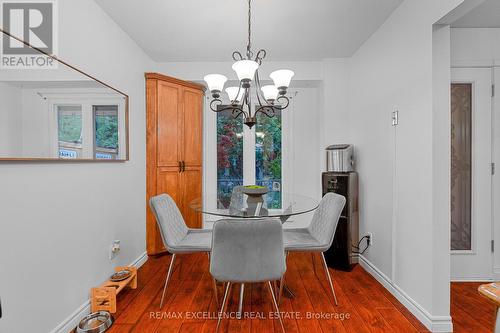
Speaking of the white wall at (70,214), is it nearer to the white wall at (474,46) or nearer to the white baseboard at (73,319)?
the white baseboard at (73,319)

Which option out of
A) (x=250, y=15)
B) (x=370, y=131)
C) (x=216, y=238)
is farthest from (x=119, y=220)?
(x=370, y=131)

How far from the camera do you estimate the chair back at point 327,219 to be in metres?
2.07

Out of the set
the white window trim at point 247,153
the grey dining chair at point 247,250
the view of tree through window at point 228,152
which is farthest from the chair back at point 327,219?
the view of tree through window at point 228,152

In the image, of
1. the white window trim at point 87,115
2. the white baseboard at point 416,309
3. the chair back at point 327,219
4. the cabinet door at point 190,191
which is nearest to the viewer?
the white window trim at point 87,115

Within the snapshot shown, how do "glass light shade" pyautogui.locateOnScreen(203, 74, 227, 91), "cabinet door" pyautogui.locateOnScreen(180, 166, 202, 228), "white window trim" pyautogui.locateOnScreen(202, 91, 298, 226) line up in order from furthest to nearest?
"white window trim" pyautogui.locateOnScreen(202, 91, 298, 226)
"cabinet door" pyautogui.locateOnScreen(180, 166, 202, 228)
"glass light shade" pyautogui.locateOnScreen(203, 74, 227, 91)

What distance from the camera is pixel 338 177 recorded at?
2760 millimetres

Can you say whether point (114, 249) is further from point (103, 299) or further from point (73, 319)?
point (73, 319)

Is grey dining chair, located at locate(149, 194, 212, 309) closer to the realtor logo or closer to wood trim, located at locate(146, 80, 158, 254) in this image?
wood trim, located at locate(146, 80, 158, 254)

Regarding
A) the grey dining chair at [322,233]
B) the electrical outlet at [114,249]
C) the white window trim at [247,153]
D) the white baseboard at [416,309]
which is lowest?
the white baseboard at [416,309]

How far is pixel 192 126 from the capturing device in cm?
335

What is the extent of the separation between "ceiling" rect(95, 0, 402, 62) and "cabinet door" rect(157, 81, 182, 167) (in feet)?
1.55

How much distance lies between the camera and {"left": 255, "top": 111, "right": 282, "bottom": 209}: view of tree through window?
386 cm

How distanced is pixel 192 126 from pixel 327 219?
2.14 metres

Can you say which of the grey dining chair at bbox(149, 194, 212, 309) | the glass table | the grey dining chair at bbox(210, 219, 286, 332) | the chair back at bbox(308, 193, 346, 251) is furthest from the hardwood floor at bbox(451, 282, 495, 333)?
the grey dining chair at bbox(149, 194, 212, 309)
